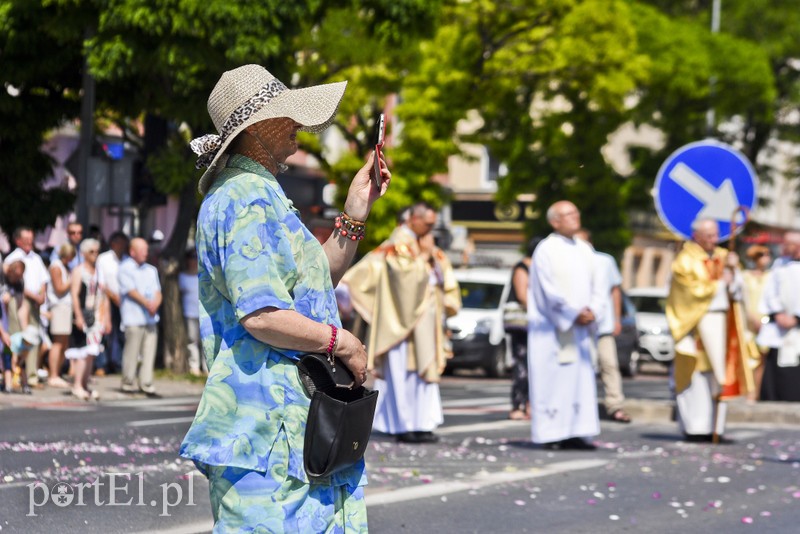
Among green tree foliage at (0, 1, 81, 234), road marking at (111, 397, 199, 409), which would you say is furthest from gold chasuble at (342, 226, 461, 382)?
green tree foliage at (0, 1, 81, 234)

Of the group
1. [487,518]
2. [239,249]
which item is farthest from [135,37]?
[239,249]

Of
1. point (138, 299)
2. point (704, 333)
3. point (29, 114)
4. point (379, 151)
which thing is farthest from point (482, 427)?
point (379, 151)

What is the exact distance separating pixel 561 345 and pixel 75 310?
6.36 m

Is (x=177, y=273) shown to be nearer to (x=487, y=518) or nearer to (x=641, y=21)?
(x=487, y=518)

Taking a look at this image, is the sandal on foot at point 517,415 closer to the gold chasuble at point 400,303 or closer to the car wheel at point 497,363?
the gold chasuble at point 400,303

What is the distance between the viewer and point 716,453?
11.9 meters

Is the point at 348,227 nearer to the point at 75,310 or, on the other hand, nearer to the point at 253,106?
the point at 253,106

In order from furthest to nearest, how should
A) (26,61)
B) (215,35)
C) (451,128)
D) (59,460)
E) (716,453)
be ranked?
(451,128)
(26,61)
(215,35)
(716,453)
(59,460)

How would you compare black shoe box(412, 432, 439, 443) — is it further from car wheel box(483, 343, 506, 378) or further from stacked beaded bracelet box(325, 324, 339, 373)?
car wheel box(483, 343, 506, 378)

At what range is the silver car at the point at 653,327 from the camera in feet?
96.8

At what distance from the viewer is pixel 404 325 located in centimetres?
1290

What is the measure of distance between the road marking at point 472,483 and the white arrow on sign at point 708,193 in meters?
2.93

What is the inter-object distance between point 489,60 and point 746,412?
16125 mm

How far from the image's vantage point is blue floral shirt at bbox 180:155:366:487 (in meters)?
3.94
